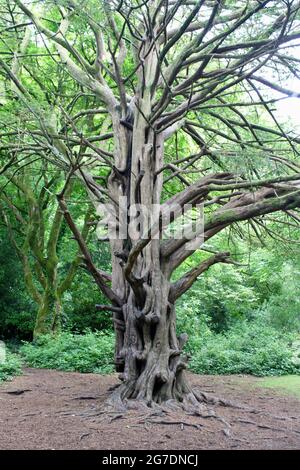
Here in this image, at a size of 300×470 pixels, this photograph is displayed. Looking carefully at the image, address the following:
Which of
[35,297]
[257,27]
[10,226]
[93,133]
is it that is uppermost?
[93,133]

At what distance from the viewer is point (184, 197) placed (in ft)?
22.6

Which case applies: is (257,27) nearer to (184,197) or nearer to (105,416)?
(184,197)

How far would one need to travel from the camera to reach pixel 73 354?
35.9 ft

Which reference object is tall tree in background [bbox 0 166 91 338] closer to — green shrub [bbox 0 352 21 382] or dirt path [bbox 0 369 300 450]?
green shrub [bbox 0 352 21 382]

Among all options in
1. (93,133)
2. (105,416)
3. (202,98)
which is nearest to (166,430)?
(105,416)

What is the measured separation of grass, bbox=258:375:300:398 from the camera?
8522 millimetres

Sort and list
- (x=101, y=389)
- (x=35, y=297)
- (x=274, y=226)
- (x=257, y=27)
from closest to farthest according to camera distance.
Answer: (x=257, y=27), (x=101, y=389), (x=274, y=226), (x=35, y=297)

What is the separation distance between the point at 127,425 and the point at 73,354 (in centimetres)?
593

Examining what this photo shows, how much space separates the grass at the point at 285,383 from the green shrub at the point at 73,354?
10.5ft

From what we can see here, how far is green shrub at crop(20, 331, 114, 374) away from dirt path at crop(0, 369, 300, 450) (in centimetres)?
259

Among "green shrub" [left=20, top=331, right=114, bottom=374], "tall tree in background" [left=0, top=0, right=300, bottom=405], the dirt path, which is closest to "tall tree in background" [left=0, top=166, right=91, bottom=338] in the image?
"green shrub" [left=20, top=331, right=114, bottom=374]

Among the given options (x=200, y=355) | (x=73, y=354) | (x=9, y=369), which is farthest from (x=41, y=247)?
(x=200, y=355)

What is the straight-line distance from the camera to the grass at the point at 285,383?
852 centimetres

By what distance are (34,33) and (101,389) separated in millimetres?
A: 6735
